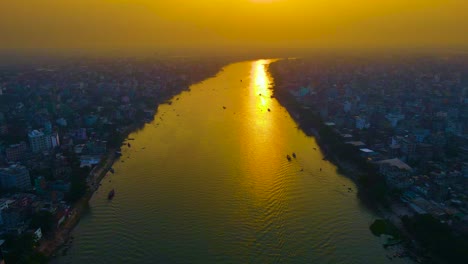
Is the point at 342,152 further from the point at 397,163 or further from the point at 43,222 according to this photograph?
the point at 43,222

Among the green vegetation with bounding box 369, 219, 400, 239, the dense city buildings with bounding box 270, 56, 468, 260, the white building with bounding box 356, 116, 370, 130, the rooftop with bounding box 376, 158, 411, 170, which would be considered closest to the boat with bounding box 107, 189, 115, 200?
the green vegetation with bounding box 369, 219, 400, 239

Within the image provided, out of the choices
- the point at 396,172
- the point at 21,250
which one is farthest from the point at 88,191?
the point at 396,172

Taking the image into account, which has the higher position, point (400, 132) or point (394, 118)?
point (394, 118)

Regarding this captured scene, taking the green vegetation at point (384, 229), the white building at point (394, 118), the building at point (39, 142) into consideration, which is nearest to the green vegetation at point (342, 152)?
the green vegetation at point (384, 229)

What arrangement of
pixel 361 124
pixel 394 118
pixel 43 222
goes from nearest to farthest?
pixel 43 222 < pixel 361 124 < pixel 394 118

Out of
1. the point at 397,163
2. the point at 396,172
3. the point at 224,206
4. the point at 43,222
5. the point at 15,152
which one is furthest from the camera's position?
the point at 15,152

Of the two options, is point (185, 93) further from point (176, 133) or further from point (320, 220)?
point (320, 220)

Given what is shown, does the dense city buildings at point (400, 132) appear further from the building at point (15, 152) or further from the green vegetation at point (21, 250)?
the building at point (15, 152)

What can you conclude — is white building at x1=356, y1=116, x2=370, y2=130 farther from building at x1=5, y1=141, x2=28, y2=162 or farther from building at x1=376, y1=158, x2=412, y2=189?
building at x1=5, y1=141, x2=28, y2=162
